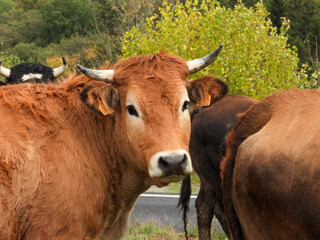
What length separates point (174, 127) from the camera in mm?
4672

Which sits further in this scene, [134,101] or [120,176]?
[120,176]

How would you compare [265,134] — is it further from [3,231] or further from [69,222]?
[3,231]

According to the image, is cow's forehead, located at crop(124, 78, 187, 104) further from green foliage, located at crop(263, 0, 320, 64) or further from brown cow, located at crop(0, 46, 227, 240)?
green foliage, located at crop(263, 0, 320, 64)

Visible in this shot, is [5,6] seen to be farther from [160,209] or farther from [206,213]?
[206,213]

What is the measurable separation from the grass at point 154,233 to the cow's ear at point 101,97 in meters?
3.63

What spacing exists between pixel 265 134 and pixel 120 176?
1790 millimetres

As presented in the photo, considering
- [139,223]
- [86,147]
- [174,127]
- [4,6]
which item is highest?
[174,127]

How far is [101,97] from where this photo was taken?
4.95 metres

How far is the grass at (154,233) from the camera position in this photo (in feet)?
27.3

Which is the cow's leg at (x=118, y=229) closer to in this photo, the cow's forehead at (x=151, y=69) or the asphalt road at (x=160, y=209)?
the cow's forehead at (x=151, y=69)

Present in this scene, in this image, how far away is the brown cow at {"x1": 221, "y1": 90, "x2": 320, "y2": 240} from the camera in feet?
11.5

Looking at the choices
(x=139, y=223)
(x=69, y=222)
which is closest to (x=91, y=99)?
(x=69, y=222)

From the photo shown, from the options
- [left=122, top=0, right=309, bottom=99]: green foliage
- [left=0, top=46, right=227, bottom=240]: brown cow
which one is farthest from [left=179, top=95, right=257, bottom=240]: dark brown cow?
[left=122, top=0, right=309, bottom=99]: green foliage

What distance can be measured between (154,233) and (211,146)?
6.55 ft
